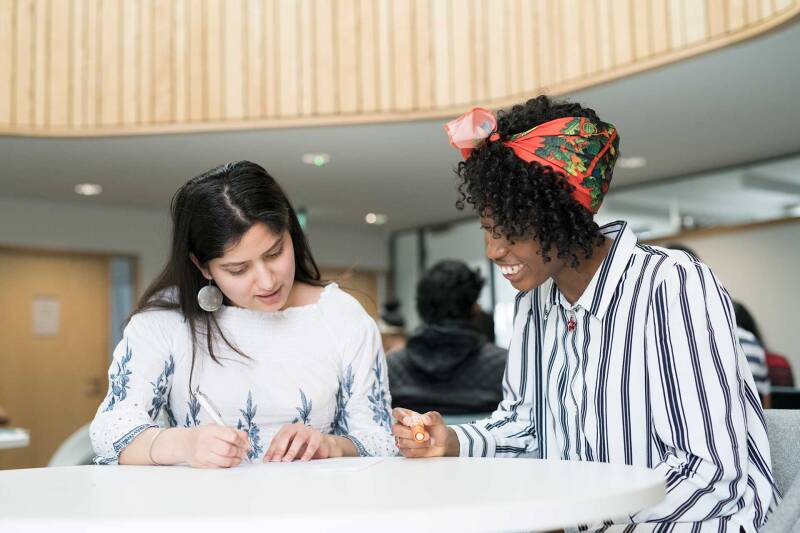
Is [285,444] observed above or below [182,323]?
below

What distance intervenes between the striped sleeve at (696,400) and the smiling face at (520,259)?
0.21 meters

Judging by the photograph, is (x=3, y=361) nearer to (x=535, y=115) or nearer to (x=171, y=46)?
(x=171, y=46)

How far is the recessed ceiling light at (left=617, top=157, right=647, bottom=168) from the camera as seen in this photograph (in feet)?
21.5

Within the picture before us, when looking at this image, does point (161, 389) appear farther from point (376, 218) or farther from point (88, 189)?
point (376, 218)

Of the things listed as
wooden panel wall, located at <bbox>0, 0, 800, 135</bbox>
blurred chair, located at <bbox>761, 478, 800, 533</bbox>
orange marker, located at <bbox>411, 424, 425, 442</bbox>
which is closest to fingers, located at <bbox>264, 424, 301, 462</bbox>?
orange marker, located at <bbox>411, 424, 425, 442</bbox>

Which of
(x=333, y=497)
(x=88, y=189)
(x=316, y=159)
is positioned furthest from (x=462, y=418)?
(x=88, y=189)

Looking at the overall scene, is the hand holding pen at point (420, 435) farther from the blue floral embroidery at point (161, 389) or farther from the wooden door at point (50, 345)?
the wooden door at point (50, 345)

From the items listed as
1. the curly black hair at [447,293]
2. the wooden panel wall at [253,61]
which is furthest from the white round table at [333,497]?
the wooden panel wall at [253,61]

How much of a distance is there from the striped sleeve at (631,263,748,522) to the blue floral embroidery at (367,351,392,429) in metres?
0.66

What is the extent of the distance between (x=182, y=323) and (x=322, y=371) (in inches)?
12.6

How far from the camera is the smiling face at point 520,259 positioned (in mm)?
1541

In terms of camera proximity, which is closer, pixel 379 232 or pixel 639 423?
pixel 639 423

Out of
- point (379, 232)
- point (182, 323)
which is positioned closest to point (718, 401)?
point (182, 323)

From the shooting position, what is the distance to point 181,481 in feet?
4.02
